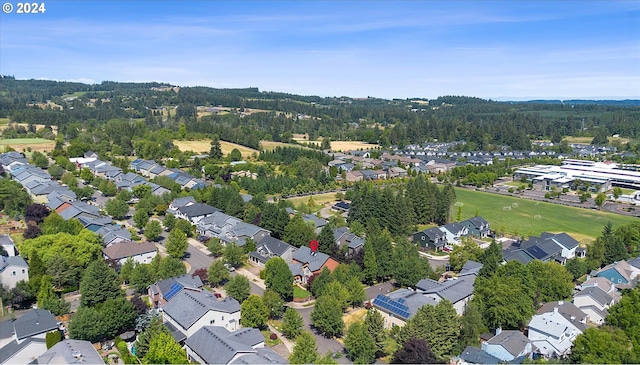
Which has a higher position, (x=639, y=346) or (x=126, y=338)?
(x=639, y=346)

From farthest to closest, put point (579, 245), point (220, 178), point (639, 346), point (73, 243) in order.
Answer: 1. point (220, 178)
2. point (579, 245)
3. point (73, 243)
4. point (639, 346)

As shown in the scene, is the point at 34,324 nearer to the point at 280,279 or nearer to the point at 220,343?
the point at 220,343

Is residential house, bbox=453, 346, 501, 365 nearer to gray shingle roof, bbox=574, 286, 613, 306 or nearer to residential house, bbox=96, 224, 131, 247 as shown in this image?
gray shingle roof, bbox=574, 286, 613, 306

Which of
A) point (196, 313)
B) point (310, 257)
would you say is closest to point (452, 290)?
point (310, 257)

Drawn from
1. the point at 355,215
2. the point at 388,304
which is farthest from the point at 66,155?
the point at 388,304

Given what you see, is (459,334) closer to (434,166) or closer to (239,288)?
(239,288)

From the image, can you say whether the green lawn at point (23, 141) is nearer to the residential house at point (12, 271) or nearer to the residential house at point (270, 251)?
the residential house at point (12, 271)

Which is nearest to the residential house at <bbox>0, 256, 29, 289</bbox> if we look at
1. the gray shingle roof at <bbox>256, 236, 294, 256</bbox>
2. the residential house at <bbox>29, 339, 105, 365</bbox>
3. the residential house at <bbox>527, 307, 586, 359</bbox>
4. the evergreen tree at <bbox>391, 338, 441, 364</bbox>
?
the residential house at <bbox>29, 339, 105, 365</bbox>

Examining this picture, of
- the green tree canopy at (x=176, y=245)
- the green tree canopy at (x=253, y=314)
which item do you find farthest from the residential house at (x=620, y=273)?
the green tree canopy at (x=176, y=245)
